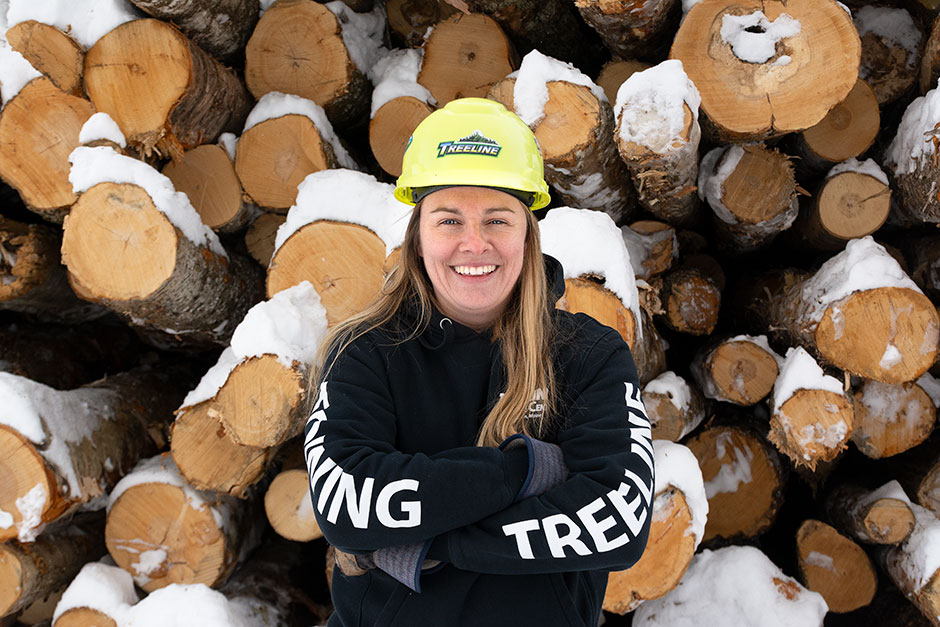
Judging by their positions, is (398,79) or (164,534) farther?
(398,79)

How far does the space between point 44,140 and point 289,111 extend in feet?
3.35

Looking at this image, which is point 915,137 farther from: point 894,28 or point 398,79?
point 398,79

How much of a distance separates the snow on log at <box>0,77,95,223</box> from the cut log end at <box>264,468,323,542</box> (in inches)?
57.7

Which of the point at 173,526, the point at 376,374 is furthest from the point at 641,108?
the point at 173,526

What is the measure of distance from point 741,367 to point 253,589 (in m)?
2.14

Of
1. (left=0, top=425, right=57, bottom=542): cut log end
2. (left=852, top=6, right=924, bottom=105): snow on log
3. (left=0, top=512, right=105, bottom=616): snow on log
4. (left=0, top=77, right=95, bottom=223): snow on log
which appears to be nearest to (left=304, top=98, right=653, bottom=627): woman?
(left=0, top=425, right=57, bottom=542): cut log end

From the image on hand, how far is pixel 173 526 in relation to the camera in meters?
2.46

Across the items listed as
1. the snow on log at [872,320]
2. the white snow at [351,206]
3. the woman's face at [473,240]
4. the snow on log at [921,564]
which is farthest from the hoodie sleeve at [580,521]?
the snow on log at [921,564]

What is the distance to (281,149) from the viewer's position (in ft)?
8.74

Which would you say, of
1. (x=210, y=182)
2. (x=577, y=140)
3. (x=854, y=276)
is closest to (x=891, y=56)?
(x=854, y=276)

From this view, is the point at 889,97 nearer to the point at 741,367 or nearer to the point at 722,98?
Answer: the point at 722,98

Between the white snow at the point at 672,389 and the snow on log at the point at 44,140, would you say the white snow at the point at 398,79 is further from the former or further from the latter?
the white snow at the point at 672,389

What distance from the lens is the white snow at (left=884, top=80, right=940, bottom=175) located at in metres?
2.32

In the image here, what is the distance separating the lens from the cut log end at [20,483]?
7.08 ft
